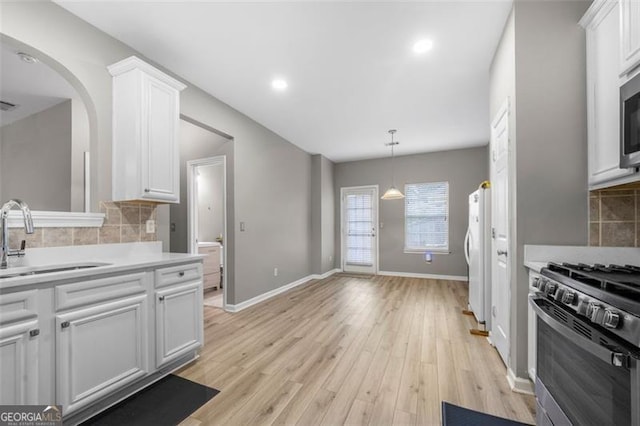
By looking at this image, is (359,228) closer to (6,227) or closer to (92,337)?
(92,337)

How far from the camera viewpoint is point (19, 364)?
1238mm

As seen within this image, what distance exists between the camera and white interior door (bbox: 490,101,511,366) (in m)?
2.04

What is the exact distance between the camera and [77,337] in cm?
146

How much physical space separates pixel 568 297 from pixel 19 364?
2568 millimetres

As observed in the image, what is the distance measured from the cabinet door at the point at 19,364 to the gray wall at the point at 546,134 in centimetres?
286

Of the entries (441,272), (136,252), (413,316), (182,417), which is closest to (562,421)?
(182,417)

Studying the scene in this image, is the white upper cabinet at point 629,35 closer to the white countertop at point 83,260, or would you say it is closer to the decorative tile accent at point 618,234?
the decorative tile accent at point 618,234

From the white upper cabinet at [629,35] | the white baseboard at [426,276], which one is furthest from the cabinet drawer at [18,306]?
the white baseboard at [426,276]

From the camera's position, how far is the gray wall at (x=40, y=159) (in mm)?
3094

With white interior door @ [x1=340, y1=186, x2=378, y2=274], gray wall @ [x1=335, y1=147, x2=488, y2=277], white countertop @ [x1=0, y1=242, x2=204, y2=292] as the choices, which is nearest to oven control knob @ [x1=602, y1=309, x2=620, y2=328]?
white countertop @ [x1=0, y1=242, x2=204, y2=292]

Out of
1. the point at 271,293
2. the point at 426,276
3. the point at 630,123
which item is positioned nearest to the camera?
the point at 630,123

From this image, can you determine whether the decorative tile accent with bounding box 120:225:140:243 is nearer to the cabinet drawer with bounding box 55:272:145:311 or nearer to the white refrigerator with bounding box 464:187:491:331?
the cabinet drawer with bounding box 55:272:145:311

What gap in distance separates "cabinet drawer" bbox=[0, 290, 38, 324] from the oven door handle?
2.44 meters

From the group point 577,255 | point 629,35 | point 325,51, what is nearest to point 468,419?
point 577,255
